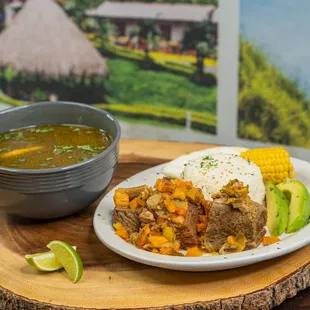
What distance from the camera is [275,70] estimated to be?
4.39 metres

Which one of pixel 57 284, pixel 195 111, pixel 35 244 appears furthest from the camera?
pixel 195 111

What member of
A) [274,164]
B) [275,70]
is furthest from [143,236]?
[275,70]

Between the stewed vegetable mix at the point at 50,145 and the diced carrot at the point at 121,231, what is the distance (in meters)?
0.32

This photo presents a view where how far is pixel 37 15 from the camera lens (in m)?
5.24

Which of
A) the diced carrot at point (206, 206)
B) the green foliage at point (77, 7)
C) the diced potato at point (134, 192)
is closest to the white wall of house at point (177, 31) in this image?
the green foliage at point (77, 7)

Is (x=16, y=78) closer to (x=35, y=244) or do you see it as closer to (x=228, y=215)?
(x=35, y=244)

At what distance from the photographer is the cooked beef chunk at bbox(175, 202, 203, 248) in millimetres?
2328

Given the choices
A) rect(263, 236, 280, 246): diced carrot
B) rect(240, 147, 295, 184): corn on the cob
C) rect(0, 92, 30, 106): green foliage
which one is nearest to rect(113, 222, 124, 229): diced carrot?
rect(263, 236, 280, 246): diced carrot

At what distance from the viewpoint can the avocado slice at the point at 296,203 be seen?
→ 244 cm

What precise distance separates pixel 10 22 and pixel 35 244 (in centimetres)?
319

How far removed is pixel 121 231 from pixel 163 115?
8.77ft

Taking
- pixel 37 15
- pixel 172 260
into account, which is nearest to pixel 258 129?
pixel 37 15

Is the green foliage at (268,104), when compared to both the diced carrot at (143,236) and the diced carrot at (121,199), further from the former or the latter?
the diced carrot at (143,236)

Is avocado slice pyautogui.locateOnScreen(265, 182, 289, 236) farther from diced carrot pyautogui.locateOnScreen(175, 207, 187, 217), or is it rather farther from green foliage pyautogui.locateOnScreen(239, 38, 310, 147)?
green foliage pyautogui.locateOnScreen(239, 38, 310, 147)
